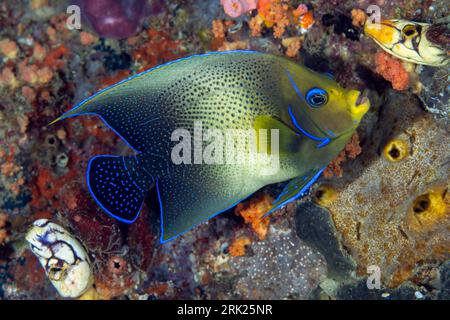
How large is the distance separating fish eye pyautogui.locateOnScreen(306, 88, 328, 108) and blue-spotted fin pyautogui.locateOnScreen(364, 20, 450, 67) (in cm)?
125

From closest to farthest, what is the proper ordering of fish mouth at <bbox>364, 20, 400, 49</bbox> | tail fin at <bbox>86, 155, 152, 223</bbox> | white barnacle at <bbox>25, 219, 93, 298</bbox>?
tail fin at <bbox>86, 155, 152, 223</bbox>, fish mouth at <bbox>364, 20, 400, 49</bbox>, white barnacle at <bbox>25, 219, 93, 298</bbox>

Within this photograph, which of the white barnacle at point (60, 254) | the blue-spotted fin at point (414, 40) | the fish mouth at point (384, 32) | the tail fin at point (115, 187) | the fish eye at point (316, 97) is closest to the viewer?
the fish eye at point (316, 97)

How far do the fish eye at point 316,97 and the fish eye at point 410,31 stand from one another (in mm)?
1303

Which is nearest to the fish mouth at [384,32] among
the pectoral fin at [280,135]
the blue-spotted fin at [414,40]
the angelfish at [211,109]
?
the blue-spotted fin at [414,40]

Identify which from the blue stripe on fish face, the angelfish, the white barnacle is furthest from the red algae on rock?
the white barnacle

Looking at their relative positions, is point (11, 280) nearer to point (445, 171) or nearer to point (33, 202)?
point (33, 202)

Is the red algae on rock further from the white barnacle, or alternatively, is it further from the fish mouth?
the white barnacle

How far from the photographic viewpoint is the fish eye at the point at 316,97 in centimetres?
204

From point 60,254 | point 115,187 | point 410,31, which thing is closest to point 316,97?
point 115,187

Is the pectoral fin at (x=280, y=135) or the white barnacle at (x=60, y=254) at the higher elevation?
the pectoral fin at (x=280, y=135)

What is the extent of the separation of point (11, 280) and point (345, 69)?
13.0 feet

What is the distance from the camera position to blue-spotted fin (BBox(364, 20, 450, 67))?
2754mm

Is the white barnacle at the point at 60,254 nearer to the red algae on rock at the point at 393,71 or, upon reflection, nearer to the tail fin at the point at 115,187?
the tail fin at the point at 115,187
